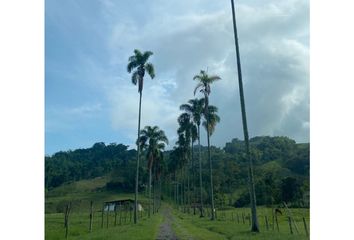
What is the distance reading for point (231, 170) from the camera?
110 meters

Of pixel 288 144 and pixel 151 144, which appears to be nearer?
pixel 151 144

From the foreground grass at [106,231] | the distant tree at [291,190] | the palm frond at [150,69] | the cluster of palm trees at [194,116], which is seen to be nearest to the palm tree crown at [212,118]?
the cluster of palm trees at [194,116]

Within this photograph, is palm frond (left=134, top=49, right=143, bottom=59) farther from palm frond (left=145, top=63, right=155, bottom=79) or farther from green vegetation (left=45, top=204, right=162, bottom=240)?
green vegetation (left=45, top=204, right=162, bottom=240)

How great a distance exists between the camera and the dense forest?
73.4m

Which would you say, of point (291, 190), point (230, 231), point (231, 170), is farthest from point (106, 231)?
point (231, 170)

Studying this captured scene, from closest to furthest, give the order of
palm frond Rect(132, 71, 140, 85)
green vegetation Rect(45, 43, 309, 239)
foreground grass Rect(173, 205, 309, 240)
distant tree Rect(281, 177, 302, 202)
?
foreground grass Rect(173, 205, 309, 240) → green vegetation Rect(45, 43, 309, 239) → palm frond Rect(132, 71, 140, 85) → distant tree Rect(281, 177, 302, 202)

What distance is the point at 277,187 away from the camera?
74.8 metres

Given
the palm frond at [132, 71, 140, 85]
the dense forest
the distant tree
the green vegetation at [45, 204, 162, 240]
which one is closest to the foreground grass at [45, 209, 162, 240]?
the green vegetation at [45, 204, 162, 240]

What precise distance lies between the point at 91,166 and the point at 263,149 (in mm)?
73412

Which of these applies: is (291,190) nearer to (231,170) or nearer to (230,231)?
(231,170)
